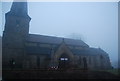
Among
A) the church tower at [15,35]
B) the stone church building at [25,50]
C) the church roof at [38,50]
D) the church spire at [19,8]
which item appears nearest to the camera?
the church tower at [15,35]

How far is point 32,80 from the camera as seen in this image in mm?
19047

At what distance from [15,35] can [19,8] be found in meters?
7.44

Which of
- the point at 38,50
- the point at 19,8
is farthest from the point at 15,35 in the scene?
the point at 38,50

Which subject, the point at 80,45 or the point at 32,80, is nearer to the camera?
the point at 32,80

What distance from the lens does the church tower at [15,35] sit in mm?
35866

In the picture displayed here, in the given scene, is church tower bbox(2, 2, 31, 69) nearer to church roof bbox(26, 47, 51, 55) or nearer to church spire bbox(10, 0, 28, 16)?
church spire bbox(10, 0, 28, 16)

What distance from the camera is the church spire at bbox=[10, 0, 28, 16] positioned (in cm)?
3894

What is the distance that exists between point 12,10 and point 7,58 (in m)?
12.6

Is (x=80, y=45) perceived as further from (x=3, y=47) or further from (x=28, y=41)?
(x=3, y=47)

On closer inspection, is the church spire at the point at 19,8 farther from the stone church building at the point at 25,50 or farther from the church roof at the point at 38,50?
the church roof at the point at 38,50

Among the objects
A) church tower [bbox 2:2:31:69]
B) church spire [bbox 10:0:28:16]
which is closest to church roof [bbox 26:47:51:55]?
church tower [bbox 2:2:31:69]

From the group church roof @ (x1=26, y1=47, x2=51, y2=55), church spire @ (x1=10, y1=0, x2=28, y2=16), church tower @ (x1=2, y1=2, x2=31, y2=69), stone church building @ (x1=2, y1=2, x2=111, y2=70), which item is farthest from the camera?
church roof @ (x1=26, y1=47, x2=51, y2=55)

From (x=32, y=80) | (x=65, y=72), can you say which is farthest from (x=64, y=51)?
(x=32, y=80)

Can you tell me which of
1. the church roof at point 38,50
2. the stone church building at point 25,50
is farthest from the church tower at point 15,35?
the church roof at point 38,50
